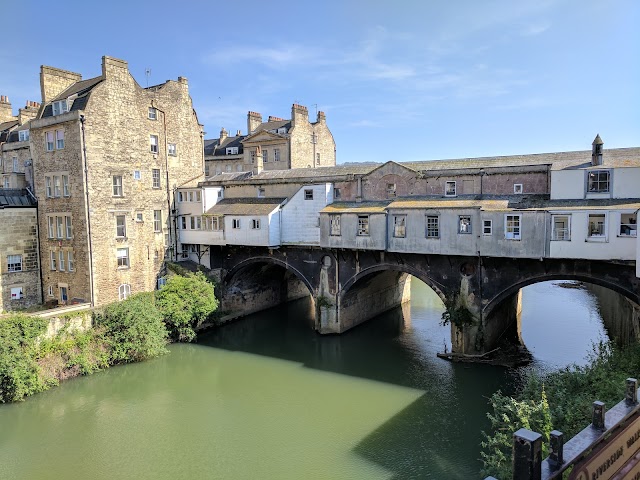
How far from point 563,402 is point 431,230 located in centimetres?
1089

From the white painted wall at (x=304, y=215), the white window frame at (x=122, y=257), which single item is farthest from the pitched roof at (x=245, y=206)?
the white window frame at (x=122, y=257)

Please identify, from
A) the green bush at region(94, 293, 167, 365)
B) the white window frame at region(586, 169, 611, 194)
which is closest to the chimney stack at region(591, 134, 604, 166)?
the white window frame at region(586, 169, 611, 194)

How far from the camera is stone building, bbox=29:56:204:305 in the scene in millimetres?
26625

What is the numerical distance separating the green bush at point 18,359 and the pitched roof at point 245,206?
1258 cm

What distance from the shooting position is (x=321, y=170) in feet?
97.9

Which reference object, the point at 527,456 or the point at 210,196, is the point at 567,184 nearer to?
the point at 527,456

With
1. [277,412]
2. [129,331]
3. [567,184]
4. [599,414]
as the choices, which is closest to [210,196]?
[129,331]

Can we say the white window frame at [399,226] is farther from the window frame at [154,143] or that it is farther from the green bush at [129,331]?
the window frame at [154,143]

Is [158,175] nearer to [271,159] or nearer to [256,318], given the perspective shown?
[256,318]

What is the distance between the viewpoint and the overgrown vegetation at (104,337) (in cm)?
1945

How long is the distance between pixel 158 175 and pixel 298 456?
70.0ft

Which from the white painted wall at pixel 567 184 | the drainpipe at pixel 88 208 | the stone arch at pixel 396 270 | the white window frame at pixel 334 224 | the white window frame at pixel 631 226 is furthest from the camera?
the drainpipe at pixel 88 208

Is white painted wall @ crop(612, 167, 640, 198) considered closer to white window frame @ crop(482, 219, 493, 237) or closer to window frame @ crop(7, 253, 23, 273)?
white window frame @ crop(482, 219, 493, 237)

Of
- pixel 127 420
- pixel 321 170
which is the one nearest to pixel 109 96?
pixel 321 170
